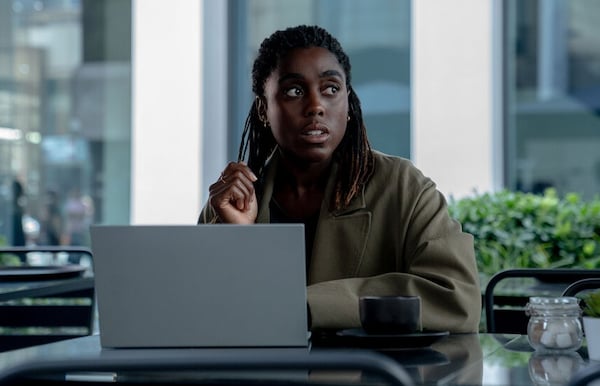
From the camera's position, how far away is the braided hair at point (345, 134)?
2.22 meters

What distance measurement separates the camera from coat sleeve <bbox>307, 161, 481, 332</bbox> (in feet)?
5.94

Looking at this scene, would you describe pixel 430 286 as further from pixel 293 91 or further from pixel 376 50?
pixel 376 50

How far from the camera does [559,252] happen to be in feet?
14.1

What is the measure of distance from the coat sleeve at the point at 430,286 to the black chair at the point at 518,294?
0.46m

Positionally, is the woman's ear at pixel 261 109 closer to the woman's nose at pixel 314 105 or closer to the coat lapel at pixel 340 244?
the woman's nose at pixel 314 105

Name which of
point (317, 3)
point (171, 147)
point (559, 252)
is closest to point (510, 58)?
point (317, 3)

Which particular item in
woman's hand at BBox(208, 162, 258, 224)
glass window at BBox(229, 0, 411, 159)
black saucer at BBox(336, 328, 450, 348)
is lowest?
black saucer at BBox(336, 328, 450, 348)

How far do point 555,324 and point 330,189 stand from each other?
0.75 metres

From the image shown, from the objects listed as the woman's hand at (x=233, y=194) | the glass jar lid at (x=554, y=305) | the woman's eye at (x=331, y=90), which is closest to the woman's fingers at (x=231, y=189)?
the woman's hand at (x=233, y=194)

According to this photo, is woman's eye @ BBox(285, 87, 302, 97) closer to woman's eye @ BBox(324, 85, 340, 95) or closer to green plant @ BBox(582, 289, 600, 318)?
woman's eye @ BBox(324, 85, 340, 95)

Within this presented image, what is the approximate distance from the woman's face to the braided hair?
45mm

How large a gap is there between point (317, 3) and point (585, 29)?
5.12 ft

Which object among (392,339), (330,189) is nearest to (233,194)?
(330,189)

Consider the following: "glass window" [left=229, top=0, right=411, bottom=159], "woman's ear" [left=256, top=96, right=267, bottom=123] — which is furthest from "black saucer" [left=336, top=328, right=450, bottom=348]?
"glass window" [left=229, top=0, right=411, bottom=159]
